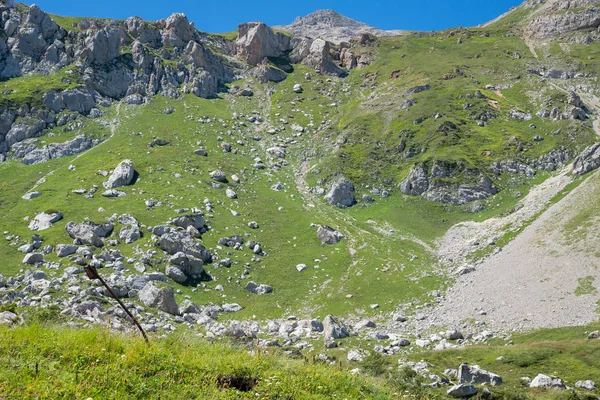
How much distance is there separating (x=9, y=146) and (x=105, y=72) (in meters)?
45.8

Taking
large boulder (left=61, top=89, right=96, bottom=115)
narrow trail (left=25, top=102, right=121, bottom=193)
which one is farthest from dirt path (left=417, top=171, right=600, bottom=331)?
large boulder (left=61, top=89, right=96, bottom=115)

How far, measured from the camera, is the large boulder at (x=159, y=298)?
48.5m

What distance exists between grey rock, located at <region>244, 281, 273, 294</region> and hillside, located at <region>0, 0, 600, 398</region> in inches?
15.3

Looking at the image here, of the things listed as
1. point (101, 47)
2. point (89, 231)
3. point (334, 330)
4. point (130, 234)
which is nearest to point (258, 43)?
point (101, 47)

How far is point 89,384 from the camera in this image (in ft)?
28.0

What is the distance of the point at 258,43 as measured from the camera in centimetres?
18588

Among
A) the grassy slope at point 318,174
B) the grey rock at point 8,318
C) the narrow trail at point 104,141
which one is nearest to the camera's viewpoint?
the grey rock at point 8,318

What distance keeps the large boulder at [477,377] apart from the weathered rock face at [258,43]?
573 ft

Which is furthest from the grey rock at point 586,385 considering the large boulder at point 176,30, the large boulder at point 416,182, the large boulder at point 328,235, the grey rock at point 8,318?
the large boulder at point 176,30

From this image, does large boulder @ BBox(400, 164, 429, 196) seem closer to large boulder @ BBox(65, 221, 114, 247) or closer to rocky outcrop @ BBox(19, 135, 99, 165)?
large boulder @ BBox(65, 221, 114, 247)

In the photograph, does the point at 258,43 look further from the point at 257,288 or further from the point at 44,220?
the point at 257,288

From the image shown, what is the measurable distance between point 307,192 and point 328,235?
23858 millimetres

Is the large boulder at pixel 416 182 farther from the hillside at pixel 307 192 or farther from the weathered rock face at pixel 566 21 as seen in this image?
the weathered rock face at pixel 566 21

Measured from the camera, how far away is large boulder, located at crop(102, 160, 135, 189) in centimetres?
8438
